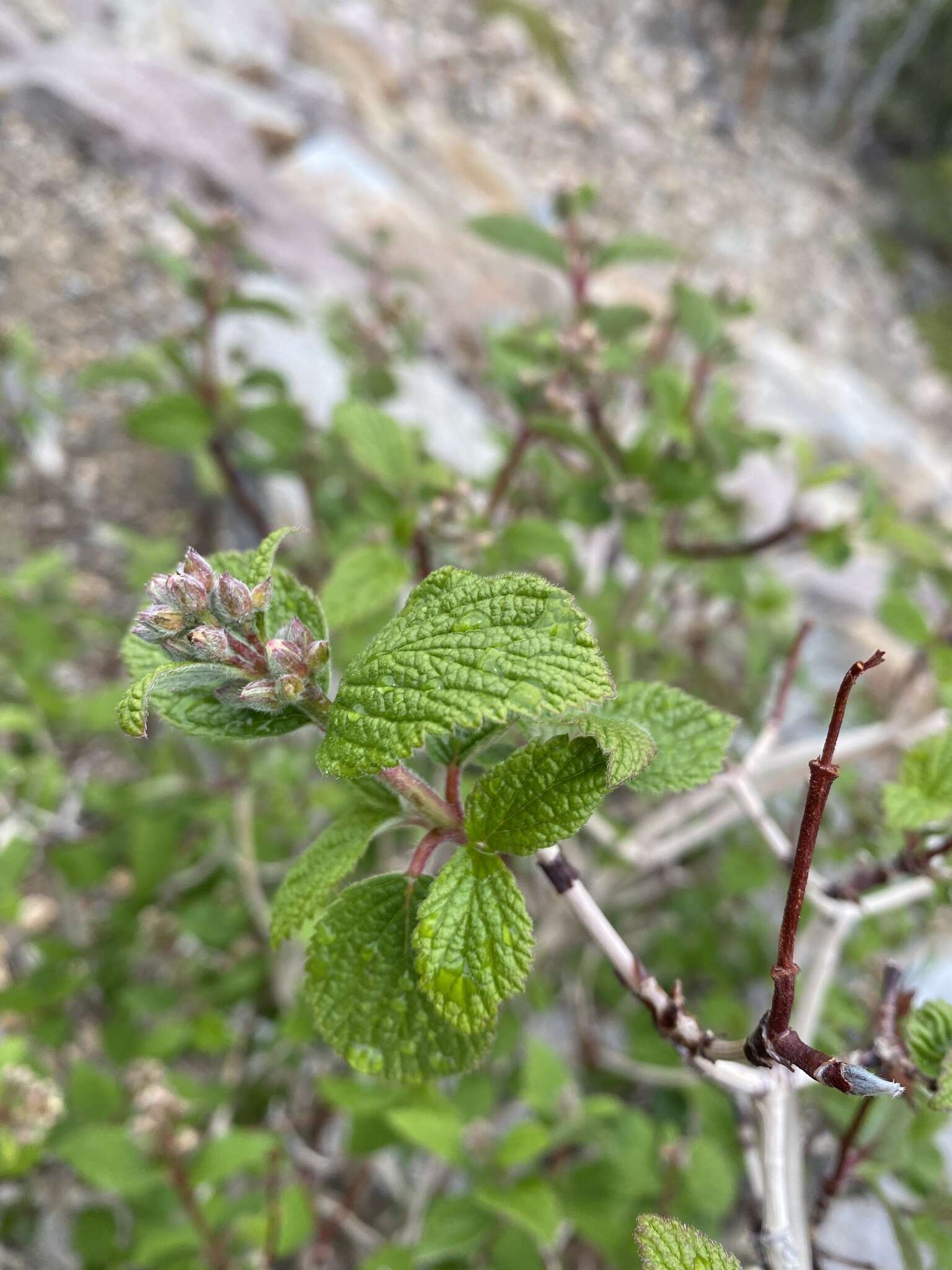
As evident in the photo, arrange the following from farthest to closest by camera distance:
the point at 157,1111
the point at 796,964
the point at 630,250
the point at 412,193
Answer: the point at 412,193, the point at 630,250, the point at 157,1111, the point at 796,964

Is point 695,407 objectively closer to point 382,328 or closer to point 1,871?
point 382,328

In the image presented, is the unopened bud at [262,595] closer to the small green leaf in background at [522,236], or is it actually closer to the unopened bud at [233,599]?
the unopened bud at [233,599]

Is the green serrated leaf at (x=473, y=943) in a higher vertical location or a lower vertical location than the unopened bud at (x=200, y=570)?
lower

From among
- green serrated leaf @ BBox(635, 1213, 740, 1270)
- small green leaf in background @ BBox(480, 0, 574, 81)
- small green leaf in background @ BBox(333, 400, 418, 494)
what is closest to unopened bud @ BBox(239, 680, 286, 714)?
green serrated leaf @ BBox(635, 1213, 740, 1270)

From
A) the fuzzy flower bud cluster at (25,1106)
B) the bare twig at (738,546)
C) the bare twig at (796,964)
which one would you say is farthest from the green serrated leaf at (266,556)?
the bare twig at (738,546)

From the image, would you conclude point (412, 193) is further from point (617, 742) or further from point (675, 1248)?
point (675, 1248)

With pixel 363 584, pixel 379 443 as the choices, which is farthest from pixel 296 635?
pixel 379 443

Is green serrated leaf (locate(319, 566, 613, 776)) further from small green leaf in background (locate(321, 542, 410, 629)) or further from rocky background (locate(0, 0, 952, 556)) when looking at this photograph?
rocky background (locate(0, 0, 952, 556))
